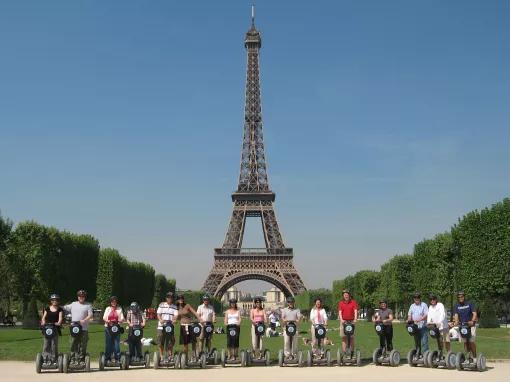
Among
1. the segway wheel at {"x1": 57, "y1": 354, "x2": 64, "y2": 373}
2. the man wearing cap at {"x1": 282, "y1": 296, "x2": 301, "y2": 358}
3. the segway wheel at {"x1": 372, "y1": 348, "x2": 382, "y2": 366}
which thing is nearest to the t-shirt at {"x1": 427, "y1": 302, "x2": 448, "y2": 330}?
the segway wheel at {"x1": 372, "y1": 348, "x2": 382, "y2": 366}

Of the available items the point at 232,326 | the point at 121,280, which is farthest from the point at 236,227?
the point at 232,326

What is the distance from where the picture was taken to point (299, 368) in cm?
1800

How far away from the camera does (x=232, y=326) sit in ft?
59.3

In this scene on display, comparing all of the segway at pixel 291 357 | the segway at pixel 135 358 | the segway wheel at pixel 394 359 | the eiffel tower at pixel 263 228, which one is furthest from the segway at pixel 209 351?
the eiffel tower at pixel 263 228

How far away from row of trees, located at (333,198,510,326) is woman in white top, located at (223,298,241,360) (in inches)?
1177

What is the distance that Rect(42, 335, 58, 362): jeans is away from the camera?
16.9 metres

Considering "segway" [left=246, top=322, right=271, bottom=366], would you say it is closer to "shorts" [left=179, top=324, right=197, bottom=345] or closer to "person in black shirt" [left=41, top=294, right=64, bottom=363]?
"shorts" [left=179, top=324, right=197, bottom=345]

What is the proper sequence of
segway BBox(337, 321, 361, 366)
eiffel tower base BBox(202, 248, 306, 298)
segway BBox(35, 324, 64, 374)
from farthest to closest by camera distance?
eiffel tower base BBox(202, 248, 306, 298) → segway BBox(337, 321, 361, 366) → segway BBox(35, 324, 64, 374)

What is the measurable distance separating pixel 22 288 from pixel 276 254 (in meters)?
50.5

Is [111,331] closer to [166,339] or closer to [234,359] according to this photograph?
[166,339]

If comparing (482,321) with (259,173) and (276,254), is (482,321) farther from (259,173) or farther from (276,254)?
(259,173)

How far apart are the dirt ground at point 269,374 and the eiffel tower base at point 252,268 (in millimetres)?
81459

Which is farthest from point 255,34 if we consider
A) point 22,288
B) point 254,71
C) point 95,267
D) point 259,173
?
point 22,288

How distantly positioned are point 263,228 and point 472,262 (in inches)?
2320
